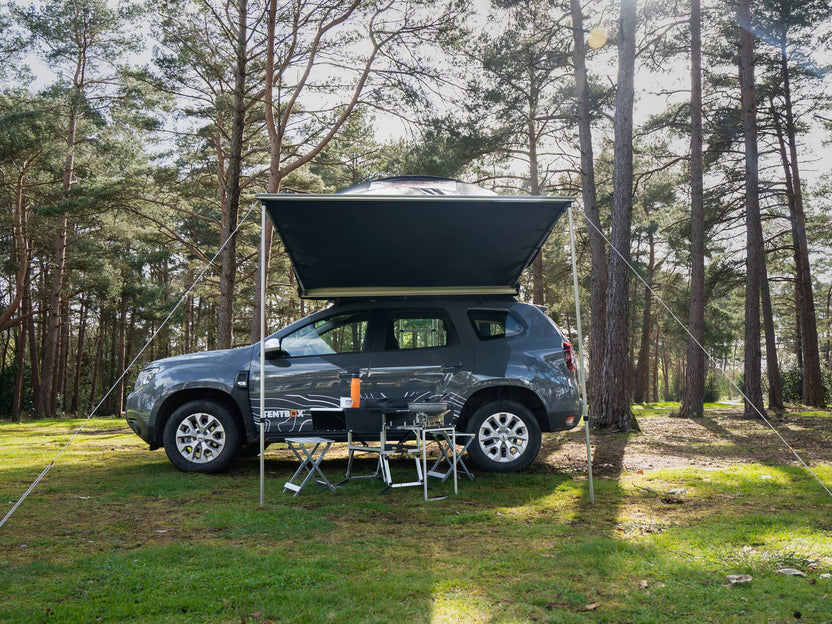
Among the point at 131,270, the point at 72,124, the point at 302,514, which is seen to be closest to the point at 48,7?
the point at 72,124

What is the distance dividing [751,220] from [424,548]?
41.2 feet

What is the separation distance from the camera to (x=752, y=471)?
267 inches

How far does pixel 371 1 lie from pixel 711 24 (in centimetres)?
887

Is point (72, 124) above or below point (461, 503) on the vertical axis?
above

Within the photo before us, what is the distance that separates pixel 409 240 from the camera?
20.8 feet

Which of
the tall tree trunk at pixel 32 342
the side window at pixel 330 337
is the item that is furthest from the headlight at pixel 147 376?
the tall tree trunk at pixel 32 342

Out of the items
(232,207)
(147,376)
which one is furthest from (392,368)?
(232,207)

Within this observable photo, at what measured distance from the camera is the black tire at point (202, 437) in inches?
257

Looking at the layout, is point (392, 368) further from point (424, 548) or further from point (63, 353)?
point (63, 353)

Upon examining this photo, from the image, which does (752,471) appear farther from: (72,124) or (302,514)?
(72,124)

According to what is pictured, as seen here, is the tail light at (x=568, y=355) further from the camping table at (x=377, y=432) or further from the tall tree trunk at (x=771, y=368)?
the tall tree trunk at (x=771, y=368)

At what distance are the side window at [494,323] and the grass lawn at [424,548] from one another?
4.78 ft

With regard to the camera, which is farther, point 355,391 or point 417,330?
point 417,330

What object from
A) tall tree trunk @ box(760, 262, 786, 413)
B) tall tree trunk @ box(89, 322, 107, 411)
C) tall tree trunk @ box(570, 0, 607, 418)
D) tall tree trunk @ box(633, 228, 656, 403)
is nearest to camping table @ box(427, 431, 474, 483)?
tall tree trunk @ box(570, 0, 607, 418)
